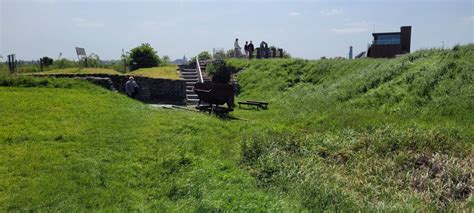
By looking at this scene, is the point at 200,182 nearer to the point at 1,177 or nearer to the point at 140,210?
the point at 140,210

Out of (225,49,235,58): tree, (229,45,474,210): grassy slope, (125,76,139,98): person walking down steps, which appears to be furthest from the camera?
(225,49,235,58): tree

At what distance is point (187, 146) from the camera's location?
28.6ft

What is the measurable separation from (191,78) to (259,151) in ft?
44.1

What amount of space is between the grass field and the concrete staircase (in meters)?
3.95

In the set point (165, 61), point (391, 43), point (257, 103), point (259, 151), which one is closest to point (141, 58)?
point (165, 61)

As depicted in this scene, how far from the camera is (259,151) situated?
870 cm

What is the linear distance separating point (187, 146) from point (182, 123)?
2347 mm

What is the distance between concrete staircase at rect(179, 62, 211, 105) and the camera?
59.0 ft

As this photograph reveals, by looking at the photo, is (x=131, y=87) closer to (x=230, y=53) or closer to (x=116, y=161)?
(x=116, y=161)

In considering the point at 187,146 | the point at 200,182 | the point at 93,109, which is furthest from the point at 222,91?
the point at 200,182

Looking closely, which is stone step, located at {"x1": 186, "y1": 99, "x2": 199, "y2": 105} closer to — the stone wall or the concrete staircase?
the concrete staircase

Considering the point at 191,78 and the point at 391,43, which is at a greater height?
the point at 391,43

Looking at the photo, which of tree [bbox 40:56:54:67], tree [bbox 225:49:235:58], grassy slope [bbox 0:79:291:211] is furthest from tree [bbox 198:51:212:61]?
grassy slope [bbox 0:79:291:211]

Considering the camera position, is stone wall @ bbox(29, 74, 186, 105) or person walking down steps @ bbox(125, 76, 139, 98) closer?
person walking down steps @ bbox(125, 76, 139, 98)
